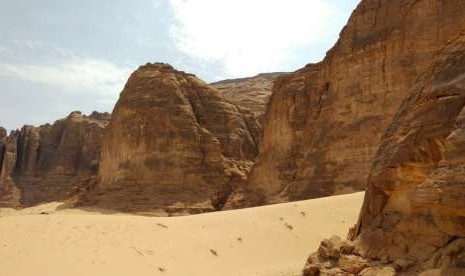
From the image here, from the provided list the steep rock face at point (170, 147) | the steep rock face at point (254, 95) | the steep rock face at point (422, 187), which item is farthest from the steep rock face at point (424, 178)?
the steep rock face at point (254, 95)

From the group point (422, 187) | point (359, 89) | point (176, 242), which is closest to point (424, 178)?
point (422, 187)

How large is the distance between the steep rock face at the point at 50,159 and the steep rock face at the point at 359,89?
40060mm

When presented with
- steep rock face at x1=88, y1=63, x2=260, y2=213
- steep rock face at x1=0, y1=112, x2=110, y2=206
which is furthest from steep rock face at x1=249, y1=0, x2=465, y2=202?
steep rock face at x1=0, y1=112, x2=110, y2=206

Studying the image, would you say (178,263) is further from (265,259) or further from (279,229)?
(279,229)

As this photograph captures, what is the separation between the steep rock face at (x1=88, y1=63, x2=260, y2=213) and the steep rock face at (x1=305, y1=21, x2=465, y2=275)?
29.6 m

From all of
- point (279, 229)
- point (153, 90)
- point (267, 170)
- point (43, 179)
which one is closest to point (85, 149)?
point (43, 179)

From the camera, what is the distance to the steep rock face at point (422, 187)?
7.07 m

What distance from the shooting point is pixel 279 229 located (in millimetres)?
16109

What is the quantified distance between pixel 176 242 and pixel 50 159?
6004cm

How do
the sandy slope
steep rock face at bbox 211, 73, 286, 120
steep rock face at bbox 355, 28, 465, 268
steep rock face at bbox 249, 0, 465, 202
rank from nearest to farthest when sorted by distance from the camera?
steep rock face at bbox 355, 28, 465, 268, the sandy slope, steep rock face at bbox 249, 0, 465, 202, steep rock face at bbox 211, 73, 286, 120

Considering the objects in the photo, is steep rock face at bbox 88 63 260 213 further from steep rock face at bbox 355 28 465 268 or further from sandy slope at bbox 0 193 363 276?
steep rock face at bbox 355 28 465 268

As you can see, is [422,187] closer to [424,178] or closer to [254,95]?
[424,178]

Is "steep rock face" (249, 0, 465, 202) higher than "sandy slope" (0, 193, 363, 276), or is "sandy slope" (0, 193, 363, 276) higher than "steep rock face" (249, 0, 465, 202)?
"steep rock face" (249, 0, 465, 202)

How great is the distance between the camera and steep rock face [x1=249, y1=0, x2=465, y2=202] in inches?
995
